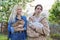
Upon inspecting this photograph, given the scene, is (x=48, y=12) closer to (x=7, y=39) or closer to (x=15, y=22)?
(x=15, y=22)

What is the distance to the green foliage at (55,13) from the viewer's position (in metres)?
1.78

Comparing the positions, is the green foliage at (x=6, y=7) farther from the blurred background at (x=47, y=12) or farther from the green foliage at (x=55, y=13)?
the green foliage at (x=55, y=13)

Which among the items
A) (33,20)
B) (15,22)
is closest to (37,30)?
(33,20)

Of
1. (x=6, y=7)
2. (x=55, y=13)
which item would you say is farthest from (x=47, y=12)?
(x=6, y=7)

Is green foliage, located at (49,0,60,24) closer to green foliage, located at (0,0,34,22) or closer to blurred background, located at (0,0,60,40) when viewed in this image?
blurred background, located at (0,0,60,40)

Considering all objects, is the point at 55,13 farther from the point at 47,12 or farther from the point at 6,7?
the point at 6,7

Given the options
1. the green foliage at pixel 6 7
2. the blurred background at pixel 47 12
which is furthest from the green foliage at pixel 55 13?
the green foliage at pixel 6 7

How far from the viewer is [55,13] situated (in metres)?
1.78

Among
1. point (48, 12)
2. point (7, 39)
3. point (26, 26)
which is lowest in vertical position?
point (7, 39)

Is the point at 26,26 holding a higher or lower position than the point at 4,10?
lower

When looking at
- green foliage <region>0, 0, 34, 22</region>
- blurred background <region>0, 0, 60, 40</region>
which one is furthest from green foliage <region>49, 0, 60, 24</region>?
green foliage <region>0, 0, 34, 22</region>

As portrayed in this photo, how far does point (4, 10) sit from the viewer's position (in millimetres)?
1804

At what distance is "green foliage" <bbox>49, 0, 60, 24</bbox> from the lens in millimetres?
1781

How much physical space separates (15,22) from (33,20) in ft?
0.51
